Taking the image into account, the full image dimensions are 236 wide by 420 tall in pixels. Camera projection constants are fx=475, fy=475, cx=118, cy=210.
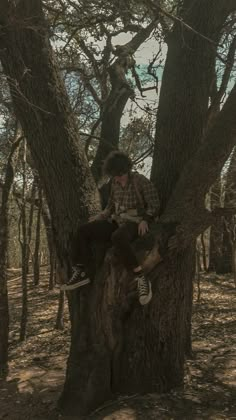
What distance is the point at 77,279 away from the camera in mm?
4984

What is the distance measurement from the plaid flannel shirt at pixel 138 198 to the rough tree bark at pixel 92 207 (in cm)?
19

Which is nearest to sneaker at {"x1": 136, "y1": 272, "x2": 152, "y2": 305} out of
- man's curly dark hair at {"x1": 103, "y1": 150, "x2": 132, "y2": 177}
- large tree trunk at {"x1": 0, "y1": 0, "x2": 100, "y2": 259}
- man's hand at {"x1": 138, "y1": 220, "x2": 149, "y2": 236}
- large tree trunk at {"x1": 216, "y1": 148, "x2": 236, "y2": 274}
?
man's hand at {"x1": 138, "y1": 220, "x2": 149, "y2": 236}

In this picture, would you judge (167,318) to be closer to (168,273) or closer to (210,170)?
(168,273)

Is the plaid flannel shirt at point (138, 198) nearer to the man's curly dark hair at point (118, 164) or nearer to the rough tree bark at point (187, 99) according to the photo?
the man's curly dark hair at point (118, 164)

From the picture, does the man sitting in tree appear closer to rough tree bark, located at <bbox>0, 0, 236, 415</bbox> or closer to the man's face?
the man's face

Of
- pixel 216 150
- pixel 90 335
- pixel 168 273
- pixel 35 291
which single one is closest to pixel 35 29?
pixel 216 150

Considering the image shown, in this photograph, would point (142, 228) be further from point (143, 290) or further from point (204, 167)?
point (204, 167)

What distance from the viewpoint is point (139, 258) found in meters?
4.79

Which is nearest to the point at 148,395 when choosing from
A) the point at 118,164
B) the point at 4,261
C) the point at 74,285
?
the point at 74,285

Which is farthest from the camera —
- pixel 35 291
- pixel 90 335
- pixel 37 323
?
pixel 35 291

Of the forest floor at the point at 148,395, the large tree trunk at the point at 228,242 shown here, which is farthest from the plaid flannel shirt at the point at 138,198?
the large tree trunk at the point at 228,242

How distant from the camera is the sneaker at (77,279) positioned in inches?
194

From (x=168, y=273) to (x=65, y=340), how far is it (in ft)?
12.9

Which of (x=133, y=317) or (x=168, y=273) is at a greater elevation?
(x=168, y=273)
